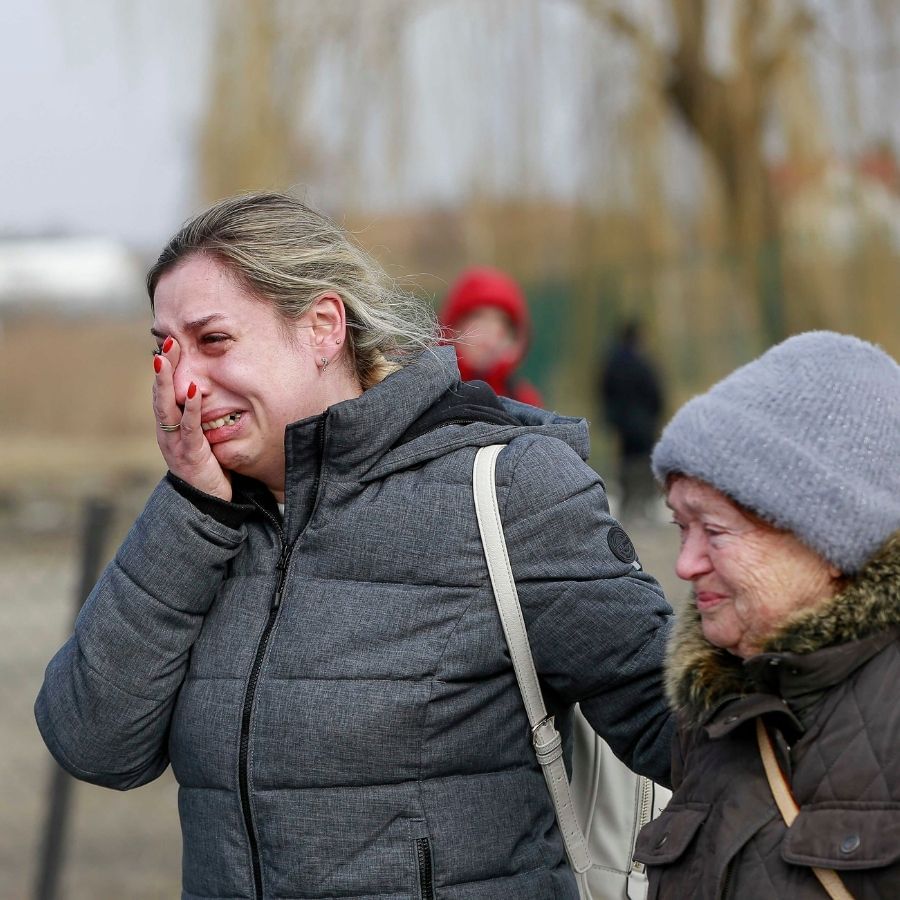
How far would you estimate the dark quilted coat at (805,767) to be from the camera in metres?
1.53

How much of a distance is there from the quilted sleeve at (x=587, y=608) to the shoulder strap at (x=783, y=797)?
1.20ft

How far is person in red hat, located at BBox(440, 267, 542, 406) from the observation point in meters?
4.96

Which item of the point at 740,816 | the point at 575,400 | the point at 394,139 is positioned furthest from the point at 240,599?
the point at 575,400

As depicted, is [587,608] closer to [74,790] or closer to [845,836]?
[845,836]

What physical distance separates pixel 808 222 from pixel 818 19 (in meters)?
1.27

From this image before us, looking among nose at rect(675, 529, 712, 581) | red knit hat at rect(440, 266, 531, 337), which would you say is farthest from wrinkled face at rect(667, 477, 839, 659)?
red knit hat at rect(440, 266, 531, 337)

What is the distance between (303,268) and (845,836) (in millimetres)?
1157

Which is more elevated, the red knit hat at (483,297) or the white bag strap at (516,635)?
the white bag strap at (516,635)

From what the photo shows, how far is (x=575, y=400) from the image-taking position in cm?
1069

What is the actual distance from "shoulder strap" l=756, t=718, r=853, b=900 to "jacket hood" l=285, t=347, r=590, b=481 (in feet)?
2.17

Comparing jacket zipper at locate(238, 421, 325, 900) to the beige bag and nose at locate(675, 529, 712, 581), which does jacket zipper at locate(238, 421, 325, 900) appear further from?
nose at locate(675, 529, 712, 581)

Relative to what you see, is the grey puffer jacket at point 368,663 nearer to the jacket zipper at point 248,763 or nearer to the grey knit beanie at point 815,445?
the jacket zipper at point 248,763

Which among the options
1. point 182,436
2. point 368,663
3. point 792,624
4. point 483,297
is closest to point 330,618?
point 368,663

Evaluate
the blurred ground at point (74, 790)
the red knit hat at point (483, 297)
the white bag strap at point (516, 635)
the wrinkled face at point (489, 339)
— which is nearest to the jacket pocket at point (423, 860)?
the white bag strap at point (516, 635)
